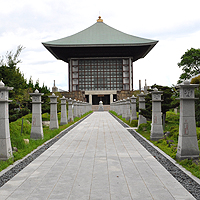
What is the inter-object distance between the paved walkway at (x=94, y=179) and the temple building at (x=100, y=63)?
61.1 m

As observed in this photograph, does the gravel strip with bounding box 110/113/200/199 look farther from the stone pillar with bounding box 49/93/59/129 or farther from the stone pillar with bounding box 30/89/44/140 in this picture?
the stone pillar with bounding box 49/93/59/129

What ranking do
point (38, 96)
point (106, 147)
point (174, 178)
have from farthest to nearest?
point (38, 96) < point (106, 147) < point (174, 178)

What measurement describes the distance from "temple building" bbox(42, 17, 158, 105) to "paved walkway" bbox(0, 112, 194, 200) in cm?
6109

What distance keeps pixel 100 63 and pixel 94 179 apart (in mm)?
68454

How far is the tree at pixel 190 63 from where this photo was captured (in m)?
33.6

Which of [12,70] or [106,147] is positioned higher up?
[12,70]

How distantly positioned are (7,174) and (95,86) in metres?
65.7

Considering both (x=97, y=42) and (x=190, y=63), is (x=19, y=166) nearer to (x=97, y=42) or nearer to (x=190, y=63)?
(x=190, y=63)

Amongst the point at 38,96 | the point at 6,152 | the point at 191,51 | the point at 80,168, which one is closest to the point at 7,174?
the point at 6,152

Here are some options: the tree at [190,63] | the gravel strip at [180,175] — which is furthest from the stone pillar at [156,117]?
the tree at [190,63]

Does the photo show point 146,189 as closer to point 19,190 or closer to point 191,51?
point 19,190

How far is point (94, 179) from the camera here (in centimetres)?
570

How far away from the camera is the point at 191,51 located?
34.1 meters

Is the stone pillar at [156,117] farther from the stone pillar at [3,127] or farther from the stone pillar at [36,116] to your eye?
the stone pillar at [3,127]
